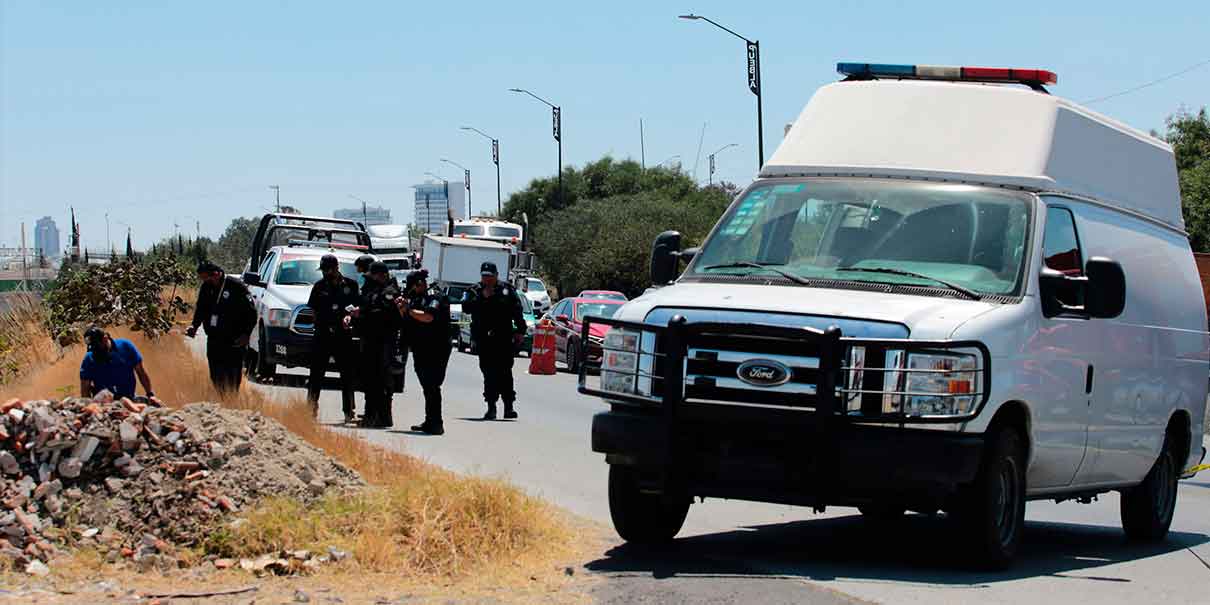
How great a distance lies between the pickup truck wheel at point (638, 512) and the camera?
9281 mm

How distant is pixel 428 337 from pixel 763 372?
9124 mm

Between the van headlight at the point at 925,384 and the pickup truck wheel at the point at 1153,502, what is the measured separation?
3761 mm

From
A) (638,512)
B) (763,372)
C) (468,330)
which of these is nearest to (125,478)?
(638,512)

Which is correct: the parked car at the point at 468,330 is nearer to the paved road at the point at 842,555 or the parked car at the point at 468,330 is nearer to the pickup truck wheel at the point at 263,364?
the pickup truck wheel at the point at 263,364

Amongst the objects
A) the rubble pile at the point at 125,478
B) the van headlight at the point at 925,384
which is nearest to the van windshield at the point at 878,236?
the van headlight at the point at 925,384

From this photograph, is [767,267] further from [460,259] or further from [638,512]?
[460,259]

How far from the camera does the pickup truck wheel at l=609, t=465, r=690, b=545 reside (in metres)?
9.28

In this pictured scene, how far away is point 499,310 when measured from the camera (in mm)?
18391

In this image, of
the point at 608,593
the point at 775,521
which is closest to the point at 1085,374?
the point at 775,521

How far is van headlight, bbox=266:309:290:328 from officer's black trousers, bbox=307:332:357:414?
18.9 ft

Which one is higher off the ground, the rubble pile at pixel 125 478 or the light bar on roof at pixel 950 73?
the light bar on roof at pixel 950 73

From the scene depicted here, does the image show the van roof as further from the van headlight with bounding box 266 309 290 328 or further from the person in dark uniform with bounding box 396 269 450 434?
the van headlight with bounding box 266 309 290 328

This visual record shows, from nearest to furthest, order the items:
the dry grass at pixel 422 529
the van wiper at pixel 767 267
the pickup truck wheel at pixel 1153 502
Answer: the dry grass at pixel 422 529
the van wiper at pixel 767 267
the pickup truck wheel at pixel 1153 502

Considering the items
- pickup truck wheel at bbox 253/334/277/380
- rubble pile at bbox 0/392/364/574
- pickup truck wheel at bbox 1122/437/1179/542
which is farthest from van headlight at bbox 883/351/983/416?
pickup truck wheel at bbox 253/334/277/380
